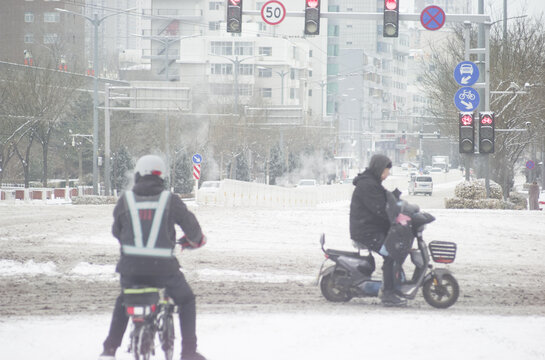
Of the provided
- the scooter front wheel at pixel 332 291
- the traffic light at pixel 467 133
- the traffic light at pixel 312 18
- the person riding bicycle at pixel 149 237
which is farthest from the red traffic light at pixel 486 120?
the person riding bicycle at pixel 149 237

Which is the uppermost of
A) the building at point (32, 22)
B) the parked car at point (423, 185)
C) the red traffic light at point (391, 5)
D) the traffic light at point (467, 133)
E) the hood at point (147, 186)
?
the building at point (32, 22)

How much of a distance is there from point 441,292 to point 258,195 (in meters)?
35.0

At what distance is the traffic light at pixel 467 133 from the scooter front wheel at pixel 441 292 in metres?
13.2

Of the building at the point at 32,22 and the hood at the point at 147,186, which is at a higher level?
the building at the point at 32,22

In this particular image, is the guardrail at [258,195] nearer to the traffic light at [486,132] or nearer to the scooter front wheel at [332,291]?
the traffic light at [486,132]

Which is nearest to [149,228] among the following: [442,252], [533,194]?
[442,252]

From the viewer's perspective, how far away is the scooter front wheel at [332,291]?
34.6ft

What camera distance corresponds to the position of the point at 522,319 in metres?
9.63

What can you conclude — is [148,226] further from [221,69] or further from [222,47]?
[222,47]

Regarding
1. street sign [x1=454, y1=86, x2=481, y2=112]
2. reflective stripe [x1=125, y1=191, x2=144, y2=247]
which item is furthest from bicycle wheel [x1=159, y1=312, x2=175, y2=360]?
street sign [x1=454, y1=86, x2=481, y2=112]

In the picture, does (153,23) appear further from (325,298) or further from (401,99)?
(325,298)

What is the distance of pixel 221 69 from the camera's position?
11375 cm

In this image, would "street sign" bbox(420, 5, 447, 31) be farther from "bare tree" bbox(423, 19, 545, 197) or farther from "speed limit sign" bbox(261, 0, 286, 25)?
"bare tree" bbox(423, 19, 545, 197)

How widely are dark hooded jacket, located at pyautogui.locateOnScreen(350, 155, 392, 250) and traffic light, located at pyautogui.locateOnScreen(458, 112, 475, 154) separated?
44.9 feet
